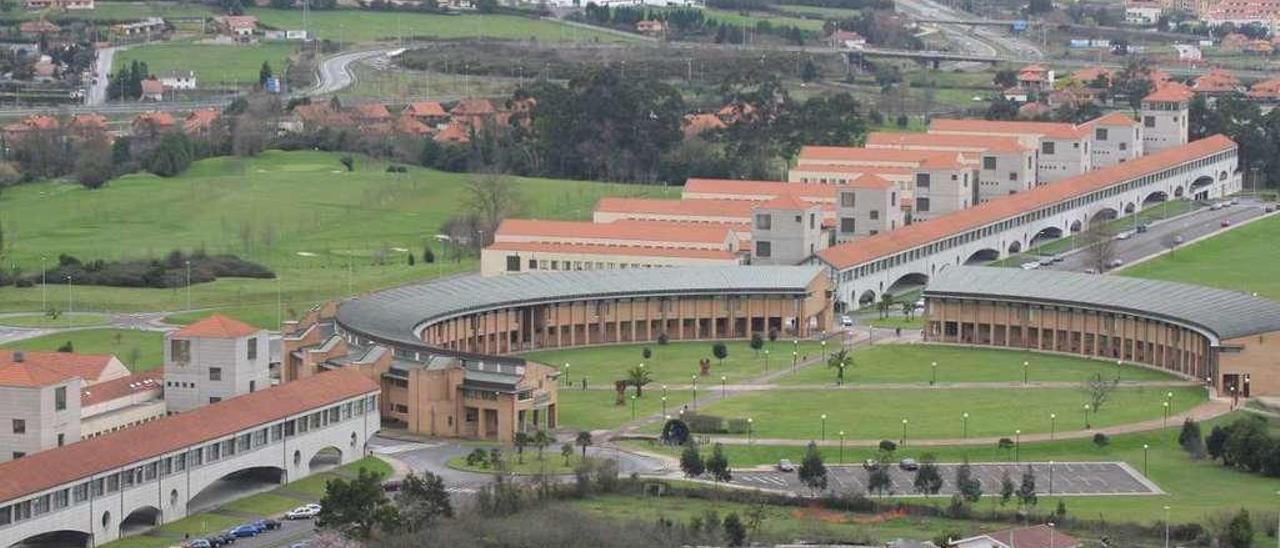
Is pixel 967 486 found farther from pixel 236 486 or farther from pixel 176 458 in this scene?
pixel 176 458

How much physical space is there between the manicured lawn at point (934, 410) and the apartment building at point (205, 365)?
11.2 metres

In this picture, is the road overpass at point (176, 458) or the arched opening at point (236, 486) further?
the arched opening at point (236, 486)

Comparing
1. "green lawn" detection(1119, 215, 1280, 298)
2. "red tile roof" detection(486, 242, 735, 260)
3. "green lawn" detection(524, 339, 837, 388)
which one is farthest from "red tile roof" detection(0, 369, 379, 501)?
"green lawn" detection(1119, 215, 1280, 298)

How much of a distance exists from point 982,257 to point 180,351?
131 feet

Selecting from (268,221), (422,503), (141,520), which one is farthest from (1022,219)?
(141,520)

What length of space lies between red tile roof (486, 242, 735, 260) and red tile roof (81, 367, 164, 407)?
26107mm

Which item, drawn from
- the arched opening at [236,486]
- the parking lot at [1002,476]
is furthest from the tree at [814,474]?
the arched opening at [236,486]

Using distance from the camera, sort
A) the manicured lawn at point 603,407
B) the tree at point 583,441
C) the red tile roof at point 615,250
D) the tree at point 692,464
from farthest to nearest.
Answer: the red tile roof at point 615,250 → the manicured lawn at point 603,407 → the tree at point 583,441 → the tree at point 692,464

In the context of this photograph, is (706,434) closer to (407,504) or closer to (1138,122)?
(407,504)

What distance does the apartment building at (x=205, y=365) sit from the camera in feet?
206

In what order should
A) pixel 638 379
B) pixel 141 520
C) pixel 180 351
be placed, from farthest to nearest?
pixel 638 379, pixel 180 351, pixel 141 520

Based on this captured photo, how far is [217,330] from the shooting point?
62.9m

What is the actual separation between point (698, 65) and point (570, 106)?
31.3 meters

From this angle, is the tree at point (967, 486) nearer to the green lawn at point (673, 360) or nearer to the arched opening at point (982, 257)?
the green lawn at point (673, 360)
